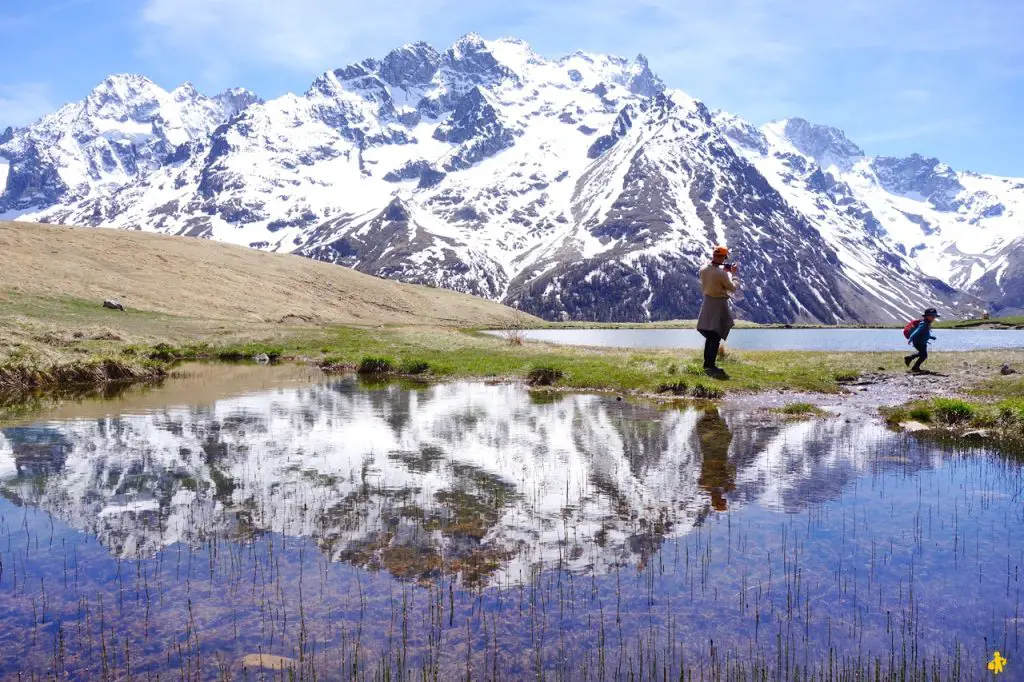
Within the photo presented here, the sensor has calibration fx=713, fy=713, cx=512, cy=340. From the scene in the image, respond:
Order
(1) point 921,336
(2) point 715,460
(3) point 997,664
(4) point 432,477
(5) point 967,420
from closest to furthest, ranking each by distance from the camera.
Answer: (3) point 997,664, (4) point 432,477, (2) point 715,460, (5) point 967,420, (1) point 921,336

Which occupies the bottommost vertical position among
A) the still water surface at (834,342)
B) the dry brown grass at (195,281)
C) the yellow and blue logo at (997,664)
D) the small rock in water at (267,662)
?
the small rock in water at (267,662)

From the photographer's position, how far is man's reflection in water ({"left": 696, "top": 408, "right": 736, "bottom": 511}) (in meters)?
17.0

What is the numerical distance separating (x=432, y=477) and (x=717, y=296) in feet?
69.4

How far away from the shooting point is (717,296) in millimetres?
34969

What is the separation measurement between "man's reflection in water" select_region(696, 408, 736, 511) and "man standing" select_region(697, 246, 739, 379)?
819 cm

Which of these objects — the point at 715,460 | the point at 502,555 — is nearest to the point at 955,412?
the point at 715,460

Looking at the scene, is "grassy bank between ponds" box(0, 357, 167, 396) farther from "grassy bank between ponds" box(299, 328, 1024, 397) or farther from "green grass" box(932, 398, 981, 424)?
"green grass" box(932, 398, 981, 424)

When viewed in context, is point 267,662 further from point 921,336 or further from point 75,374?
point 75,374

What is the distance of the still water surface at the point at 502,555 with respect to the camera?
378 inches

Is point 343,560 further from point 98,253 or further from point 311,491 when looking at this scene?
point 98,253

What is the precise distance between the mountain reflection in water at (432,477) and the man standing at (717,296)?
7.34 metres

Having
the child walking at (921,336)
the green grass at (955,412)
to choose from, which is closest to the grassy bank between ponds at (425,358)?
the child walking at (921,336)

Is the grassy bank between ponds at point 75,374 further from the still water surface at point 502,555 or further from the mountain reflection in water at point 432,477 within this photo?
the still water surface at point 502,555

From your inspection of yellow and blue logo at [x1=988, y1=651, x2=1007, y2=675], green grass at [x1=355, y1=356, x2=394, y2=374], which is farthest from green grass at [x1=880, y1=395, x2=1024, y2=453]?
green grass at [x1=355, y1=356, x2=394, y2=374]
